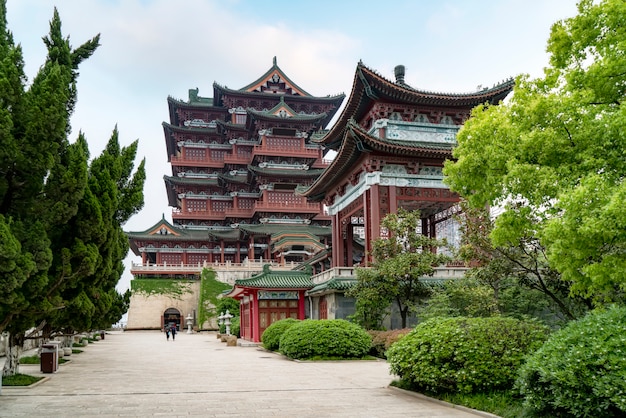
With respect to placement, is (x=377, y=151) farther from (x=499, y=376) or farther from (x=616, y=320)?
(x=616, y=320)

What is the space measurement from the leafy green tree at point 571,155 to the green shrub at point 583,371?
4.43 ft

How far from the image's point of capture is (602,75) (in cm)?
977

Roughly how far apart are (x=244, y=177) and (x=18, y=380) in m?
46.3

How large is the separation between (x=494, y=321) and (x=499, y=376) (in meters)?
1.19

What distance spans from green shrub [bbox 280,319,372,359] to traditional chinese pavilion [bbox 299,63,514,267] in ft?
A: 18.7

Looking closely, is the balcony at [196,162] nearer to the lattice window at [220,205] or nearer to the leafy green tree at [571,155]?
the lattice window at [220,205]

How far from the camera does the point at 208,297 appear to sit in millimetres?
50438

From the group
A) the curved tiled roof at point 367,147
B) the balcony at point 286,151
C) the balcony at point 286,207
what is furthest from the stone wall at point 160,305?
the curved tiled roof at point 367,147

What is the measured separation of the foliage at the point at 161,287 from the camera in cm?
5241

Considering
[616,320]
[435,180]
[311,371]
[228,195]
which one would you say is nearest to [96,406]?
[311,371]

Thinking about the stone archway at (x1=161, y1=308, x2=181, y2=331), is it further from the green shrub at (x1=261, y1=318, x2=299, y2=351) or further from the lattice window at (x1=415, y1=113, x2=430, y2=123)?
the lattice window at (x1=415, y1=113, x2=430, y2=123)

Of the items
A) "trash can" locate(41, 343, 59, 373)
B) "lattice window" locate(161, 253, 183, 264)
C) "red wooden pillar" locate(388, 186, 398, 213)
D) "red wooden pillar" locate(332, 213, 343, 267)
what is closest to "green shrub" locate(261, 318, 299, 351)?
"red wooden pillar" locate(388, 186, 398, 213)

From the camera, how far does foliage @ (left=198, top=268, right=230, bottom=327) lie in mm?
50094

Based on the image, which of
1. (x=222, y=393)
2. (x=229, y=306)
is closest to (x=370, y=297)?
(x=222, y=393)
